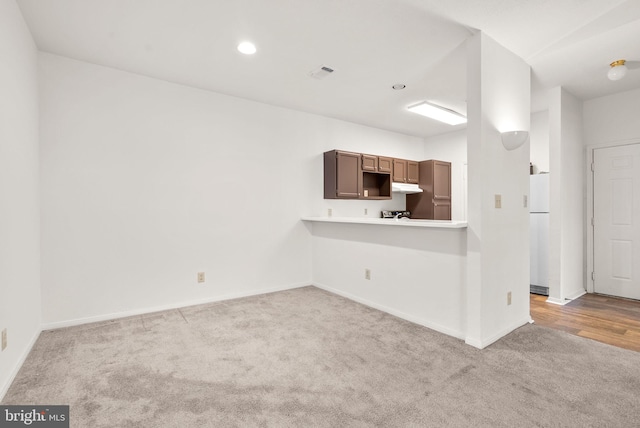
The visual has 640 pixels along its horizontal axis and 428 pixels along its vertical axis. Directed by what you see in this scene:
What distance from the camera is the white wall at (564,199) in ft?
12.6

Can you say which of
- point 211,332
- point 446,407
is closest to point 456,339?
point 446,407

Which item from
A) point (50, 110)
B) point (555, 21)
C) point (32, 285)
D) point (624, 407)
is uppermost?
point (555, 21)

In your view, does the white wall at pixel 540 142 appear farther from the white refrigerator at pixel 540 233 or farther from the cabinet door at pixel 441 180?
the cabinet door at pixel 441 180

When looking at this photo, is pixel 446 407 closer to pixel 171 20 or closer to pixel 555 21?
pixel 555 21

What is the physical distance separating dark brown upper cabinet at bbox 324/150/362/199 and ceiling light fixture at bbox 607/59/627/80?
2988mm

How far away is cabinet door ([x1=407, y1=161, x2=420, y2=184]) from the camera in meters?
5.72

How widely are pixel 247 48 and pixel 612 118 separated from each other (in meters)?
4.64

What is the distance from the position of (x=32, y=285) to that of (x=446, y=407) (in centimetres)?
331

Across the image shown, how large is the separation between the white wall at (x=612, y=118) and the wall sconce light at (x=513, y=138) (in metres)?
2.32

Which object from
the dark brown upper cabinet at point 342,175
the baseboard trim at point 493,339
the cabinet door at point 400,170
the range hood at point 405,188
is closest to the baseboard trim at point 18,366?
the baseboard trim at point 493,339

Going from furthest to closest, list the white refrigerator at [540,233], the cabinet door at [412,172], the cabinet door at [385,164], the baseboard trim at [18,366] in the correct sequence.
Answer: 1. the cabinet door at [412,172]
2. the cabinet door at [385,164]
3. the white refrigerator at [540,233]
4. the baseboard trim at [18,366]

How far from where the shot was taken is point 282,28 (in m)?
2.57

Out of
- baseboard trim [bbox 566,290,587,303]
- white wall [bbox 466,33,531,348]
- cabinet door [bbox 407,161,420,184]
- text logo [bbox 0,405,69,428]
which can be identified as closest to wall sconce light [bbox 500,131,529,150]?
white wall [bbox 466,33,531,348]

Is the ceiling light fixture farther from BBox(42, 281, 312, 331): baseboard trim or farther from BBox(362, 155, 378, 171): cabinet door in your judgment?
BBox(42, 281, 312, 331): baseboard trim
